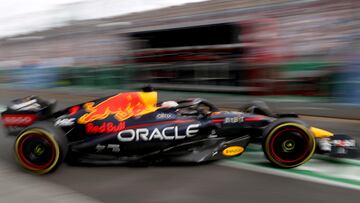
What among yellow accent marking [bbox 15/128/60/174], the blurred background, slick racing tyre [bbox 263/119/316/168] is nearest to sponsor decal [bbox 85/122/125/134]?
yellow accent marking [bbox 15/128/60/174]

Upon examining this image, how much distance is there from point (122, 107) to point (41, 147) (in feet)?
3.52

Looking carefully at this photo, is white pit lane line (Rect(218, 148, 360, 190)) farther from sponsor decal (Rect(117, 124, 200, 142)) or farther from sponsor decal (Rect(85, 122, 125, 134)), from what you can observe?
sponsor decal (Rect(85, 122, 125, 134))

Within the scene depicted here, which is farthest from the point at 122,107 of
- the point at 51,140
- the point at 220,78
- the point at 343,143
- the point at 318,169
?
the point at 220,78

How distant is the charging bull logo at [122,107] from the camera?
509 cm

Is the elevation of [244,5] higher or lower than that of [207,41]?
higher

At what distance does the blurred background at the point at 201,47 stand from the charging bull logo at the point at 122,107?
4.08m

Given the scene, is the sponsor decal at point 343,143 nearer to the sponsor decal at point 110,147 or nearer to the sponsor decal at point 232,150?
the sponsor decal at point 232,150

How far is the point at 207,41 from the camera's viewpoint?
36.0ft

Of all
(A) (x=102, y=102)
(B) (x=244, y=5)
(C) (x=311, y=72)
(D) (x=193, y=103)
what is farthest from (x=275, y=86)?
(A) (x=102, y=102)

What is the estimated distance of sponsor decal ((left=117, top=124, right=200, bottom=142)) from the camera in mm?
4895

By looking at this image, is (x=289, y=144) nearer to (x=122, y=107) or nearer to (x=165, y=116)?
(x=165, y=116)

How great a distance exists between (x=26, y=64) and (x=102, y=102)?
525 inches

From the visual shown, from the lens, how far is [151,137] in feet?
16.1

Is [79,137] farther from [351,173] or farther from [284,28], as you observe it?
[284,28]
